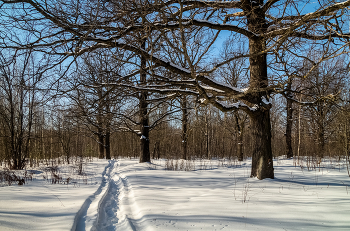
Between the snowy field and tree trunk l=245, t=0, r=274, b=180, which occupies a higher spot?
tree trunk l=245, t=0, r=274, b=180

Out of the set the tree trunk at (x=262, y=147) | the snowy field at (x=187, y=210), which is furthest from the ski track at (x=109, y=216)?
the tree trunk at (x=262, y=147)

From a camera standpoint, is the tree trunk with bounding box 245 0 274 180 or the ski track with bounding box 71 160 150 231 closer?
the ski track with bounding box 71 160 150 231

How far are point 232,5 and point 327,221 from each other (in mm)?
5041

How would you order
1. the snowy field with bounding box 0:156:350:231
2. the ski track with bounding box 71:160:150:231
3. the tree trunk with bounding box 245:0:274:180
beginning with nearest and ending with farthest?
the snowy field with bounding box 0:156:350:231, the ski track with bounding box 71:160:150:231, the tree trunk with bounding box 245:0:274:180

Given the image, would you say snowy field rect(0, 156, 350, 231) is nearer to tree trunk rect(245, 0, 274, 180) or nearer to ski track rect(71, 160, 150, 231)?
ski track rect(71, 160, 150, 231)

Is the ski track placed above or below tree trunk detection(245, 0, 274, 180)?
below

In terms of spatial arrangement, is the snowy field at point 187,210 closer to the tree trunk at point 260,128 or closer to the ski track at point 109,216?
the ski track at point 109,216

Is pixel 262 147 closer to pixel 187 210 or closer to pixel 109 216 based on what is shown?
pixel 187 210

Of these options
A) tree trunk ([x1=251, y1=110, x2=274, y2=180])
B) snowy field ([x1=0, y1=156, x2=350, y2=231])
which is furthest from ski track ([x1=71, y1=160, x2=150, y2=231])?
tree trunk ([x1=251, y1=110, x2=274, y2=180])

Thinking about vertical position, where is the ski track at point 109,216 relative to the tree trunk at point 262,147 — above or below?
below

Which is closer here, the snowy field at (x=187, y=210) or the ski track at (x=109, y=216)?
the snowy field at (x=187, y=210)

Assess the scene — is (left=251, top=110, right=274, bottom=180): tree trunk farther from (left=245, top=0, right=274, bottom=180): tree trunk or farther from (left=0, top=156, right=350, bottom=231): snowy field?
(left=0, top=156, right=350, bottom=231): snowy field

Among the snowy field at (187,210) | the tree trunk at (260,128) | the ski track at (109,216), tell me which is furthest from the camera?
the tree trunk at (260,128)

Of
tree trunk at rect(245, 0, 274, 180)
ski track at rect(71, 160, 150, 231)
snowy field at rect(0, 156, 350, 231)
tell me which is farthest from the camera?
tree trunk at rect(245, 0, 274, 180)
